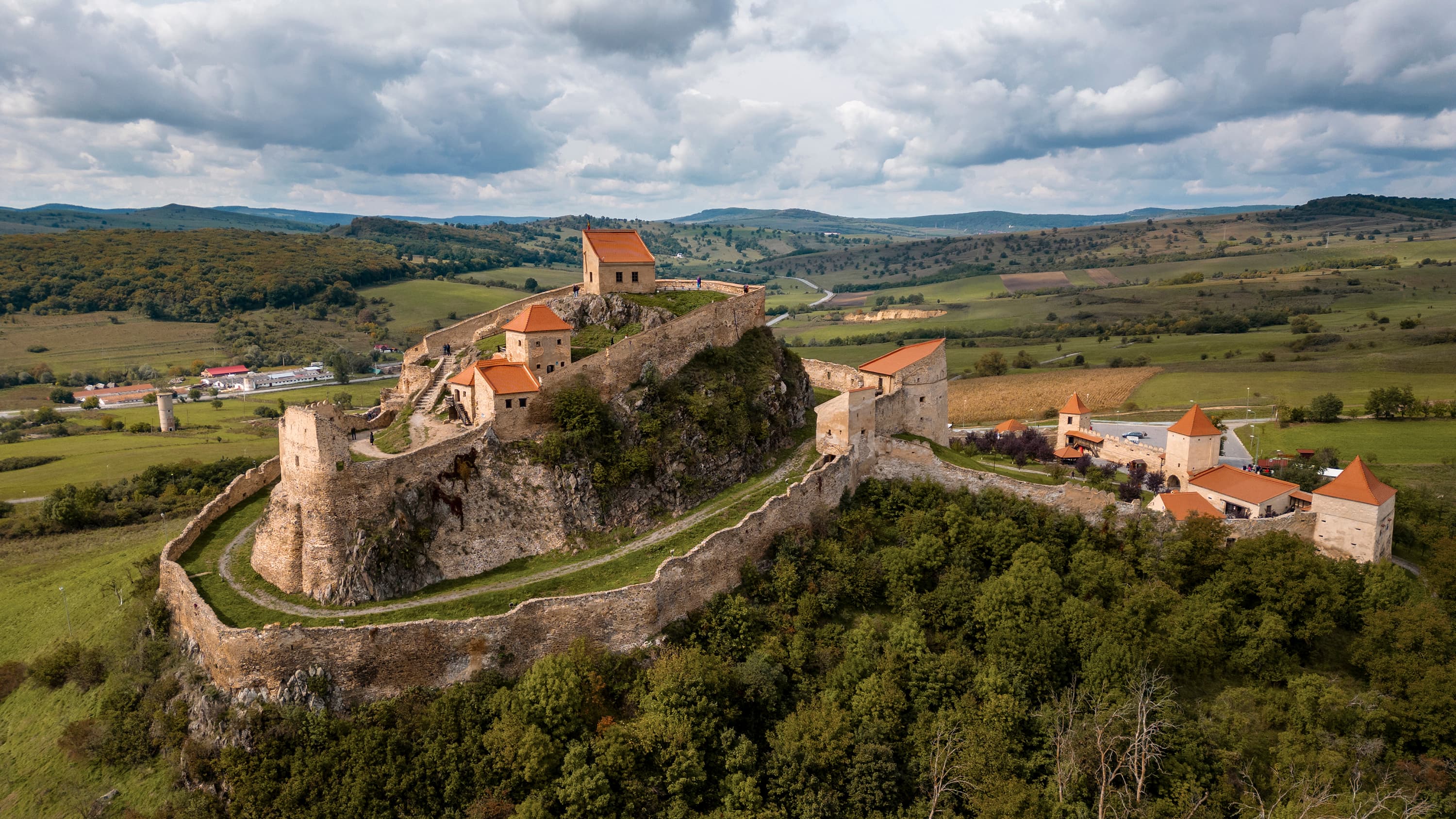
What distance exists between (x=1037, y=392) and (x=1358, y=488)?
124 ft

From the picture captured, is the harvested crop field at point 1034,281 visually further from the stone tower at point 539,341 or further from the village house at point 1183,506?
the stone tower at point 539,341

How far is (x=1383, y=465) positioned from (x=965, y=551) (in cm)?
3035

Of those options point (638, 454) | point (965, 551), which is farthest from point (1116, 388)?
point (638, 454)

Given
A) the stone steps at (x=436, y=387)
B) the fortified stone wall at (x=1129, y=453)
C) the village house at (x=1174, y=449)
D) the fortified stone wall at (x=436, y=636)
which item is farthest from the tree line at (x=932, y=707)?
the stone steps at (x=436, y=387)

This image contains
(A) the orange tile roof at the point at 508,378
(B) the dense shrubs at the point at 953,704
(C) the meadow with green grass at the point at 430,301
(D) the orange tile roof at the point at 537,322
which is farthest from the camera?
(C) the meadow with green grass at the point at 430,301

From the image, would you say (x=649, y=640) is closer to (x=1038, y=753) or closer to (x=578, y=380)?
(x=578, y=380)

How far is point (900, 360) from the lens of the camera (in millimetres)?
39531

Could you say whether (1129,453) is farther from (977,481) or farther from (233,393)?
(233,393)

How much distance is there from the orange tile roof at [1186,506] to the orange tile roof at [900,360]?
470 inches

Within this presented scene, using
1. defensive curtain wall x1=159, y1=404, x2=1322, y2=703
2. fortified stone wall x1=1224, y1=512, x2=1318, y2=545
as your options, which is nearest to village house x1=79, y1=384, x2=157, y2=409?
defensive curtain wall x1=159, y1=404, x2=1322, y2=703

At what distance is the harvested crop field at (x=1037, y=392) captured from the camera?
64312 mm

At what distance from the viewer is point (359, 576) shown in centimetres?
2711

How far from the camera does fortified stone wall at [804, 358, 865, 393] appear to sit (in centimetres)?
4528

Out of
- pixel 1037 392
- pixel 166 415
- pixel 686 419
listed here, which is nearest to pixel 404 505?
pixel 686 419
